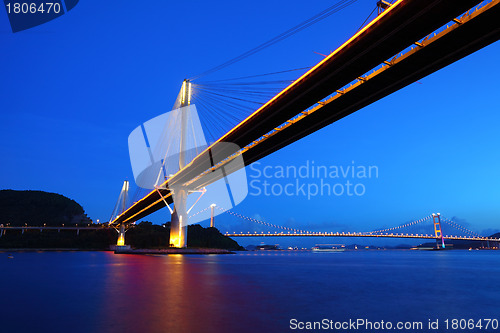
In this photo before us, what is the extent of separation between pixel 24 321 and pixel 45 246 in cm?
10209

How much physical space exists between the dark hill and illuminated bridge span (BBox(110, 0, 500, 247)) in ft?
406

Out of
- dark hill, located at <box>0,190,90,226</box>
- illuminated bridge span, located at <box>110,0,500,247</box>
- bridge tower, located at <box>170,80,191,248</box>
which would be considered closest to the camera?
illuminated bridge span, located at <box>110,0,500,247</box>

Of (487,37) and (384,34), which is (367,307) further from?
(487,37)

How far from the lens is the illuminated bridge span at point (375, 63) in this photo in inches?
515

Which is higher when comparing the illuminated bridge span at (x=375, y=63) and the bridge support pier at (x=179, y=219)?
the illuminated bridge span at (x=375, y=63)

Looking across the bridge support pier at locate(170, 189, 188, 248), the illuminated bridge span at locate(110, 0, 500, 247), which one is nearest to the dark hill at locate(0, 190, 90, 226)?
the bridge support pier at locate(170, 189, 188, 248)

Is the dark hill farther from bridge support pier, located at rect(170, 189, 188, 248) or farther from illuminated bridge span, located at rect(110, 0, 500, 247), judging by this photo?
illuminated bridge span, located at rect(110, 0, 500, 247)

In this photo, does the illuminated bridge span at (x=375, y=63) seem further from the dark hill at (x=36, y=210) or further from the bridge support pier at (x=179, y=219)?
the dark hill at (x=36, y=210)

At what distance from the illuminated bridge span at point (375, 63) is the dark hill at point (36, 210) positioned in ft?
406

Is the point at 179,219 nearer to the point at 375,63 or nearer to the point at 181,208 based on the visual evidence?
the point at 181,208

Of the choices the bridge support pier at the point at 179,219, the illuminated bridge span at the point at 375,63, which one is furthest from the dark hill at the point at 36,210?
the illuminated bridge span at the point at 375,63

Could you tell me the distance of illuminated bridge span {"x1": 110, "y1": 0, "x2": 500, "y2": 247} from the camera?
42.9ft

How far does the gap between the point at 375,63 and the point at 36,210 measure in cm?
14326

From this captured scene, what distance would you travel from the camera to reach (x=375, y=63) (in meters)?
16.5
